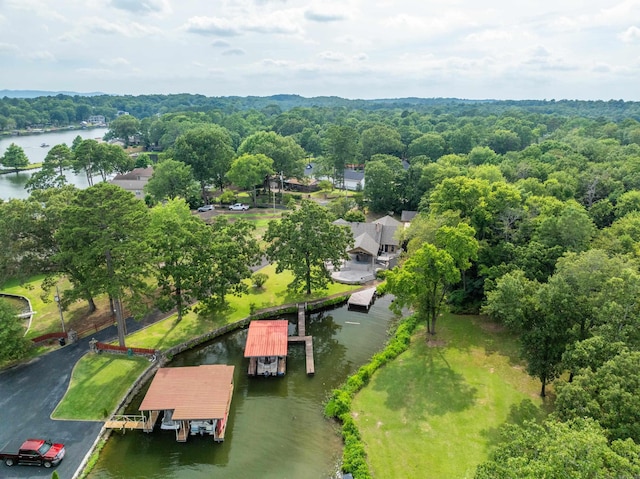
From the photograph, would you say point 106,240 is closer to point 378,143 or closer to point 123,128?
point 378,143

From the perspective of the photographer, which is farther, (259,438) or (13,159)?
(13,159)

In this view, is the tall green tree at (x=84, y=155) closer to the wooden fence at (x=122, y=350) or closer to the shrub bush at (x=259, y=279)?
the shrub bush at (x=259, y=279)

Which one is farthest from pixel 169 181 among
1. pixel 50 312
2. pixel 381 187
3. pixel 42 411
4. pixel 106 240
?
pixel 42 411

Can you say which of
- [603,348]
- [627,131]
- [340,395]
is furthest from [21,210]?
[627,131]

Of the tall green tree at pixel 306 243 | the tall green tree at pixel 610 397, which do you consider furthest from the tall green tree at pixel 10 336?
the tall green tree at pixel 610 397

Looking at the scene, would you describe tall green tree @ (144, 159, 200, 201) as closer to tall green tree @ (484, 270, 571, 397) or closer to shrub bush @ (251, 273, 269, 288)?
shrub bush @ (251, 273, 269, 288)

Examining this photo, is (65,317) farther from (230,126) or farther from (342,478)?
(230,126)
